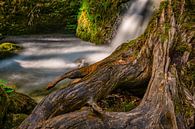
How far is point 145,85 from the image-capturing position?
5539 millimetres

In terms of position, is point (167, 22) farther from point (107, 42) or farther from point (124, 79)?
point (107, 42)

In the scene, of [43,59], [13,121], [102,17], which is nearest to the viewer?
[13,121]

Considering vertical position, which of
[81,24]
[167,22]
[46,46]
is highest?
[167,22]

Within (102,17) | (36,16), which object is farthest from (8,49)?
(102,17)

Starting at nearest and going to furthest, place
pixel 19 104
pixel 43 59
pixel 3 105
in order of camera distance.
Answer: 1. pixel 3 105
2. pixel 19 104
3. pixel 43 59

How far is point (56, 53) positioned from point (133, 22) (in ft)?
8.32

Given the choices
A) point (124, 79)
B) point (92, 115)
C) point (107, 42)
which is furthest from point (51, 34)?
point (92, 115)

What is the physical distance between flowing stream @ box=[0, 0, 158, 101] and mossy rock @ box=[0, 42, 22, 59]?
213mm

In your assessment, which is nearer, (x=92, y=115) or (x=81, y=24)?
(x=92, y=115)

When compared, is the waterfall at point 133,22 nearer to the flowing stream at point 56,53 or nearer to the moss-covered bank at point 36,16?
the flowing stream at point 56,53

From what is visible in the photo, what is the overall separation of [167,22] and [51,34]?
794 centimetres

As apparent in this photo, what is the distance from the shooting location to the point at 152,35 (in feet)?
19.1

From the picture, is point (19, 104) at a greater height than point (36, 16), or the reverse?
point (36, 16)

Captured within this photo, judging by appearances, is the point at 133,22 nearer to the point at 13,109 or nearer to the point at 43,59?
the point at 43,59
